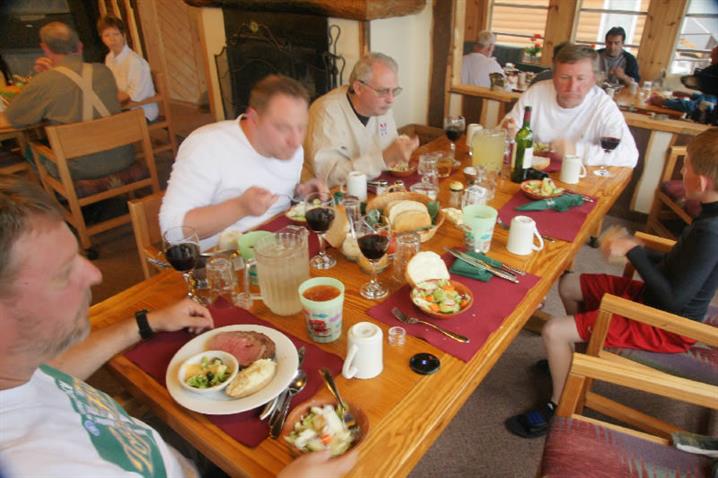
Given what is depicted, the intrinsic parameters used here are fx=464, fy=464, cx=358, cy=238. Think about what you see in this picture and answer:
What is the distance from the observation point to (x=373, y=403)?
0.93m

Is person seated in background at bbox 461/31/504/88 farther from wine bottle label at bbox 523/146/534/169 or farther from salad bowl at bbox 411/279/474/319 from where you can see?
salad bowl at bbox 411/279/474/319

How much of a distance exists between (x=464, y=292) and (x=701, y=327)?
0.65 m

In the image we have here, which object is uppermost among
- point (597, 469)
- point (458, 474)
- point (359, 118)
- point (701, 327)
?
point (359, 118)

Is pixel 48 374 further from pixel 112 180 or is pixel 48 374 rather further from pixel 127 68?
pixel 127 68

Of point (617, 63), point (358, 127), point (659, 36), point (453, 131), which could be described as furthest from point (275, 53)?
point (659, 36)

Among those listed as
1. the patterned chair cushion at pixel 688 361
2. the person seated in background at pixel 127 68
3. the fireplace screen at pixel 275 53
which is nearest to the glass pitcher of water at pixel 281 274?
the patterned chair cushion at pixel 688 361

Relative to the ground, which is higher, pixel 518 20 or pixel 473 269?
pixel 518 20

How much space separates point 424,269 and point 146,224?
104cm

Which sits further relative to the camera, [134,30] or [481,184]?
[134,30]

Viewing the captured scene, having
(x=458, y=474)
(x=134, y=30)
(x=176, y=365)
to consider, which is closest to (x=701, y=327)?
(x=458, y=474)

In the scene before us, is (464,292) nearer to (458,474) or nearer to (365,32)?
(458,474)

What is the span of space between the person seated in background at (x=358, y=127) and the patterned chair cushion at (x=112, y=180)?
1.49 meters

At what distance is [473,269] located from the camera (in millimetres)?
1361

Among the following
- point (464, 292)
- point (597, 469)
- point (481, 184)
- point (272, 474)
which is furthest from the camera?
point (481, 184)
